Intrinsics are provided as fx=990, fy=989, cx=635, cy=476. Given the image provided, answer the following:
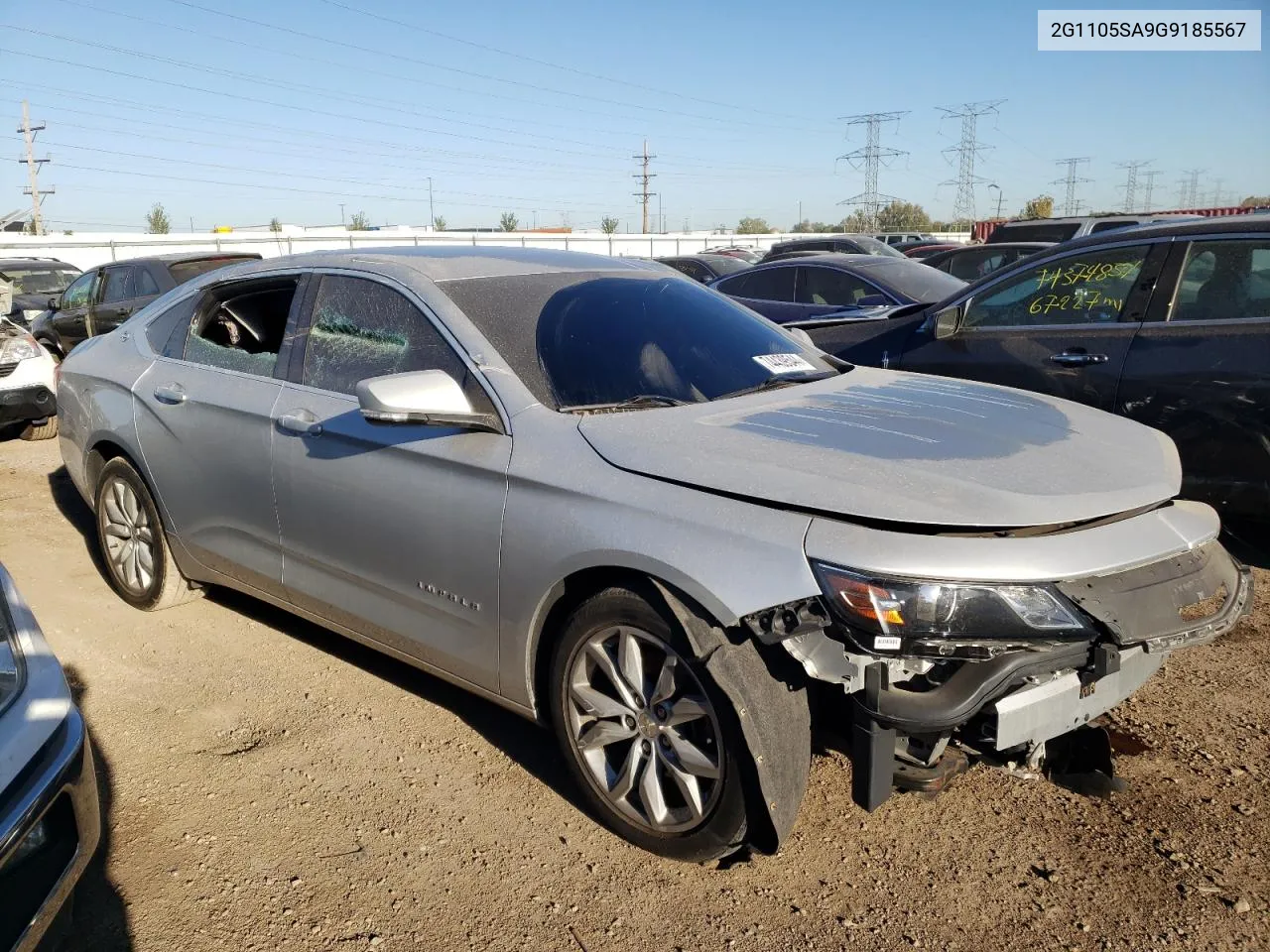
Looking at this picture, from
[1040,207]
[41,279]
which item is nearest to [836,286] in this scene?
[41,279]

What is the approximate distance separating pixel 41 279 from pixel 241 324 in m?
15.8

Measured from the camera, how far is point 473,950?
247 cm

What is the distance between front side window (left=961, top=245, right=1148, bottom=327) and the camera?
5.11m

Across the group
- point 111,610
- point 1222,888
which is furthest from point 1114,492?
point 111,610

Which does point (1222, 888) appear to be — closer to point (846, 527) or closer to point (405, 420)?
point (846, 527)

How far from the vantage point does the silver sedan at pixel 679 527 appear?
2322 mm

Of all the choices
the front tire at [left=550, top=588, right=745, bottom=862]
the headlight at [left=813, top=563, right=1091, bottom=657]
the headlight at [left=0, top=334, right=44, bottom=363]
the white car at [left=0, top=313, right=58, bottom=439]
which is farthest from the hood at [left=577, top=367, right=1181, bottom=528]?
the headlight at [left=0, top=334, right=44, bottom=363]

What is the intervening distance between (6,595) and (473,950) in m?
1.48

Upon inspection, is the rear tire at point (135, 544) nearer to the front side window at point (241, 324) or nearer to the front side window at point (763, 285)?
the front side window at point (241, 324)

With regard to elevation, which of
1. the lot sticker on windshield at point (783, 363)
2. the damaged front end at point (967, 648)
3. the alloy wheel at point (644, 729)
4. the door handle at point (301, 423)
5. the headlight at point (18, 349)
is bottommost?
the alloy wheel at point (644, 729)

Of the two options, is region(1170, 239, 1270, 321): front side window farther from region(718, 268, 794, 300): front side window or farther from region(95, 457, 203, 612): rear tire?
region(95, 457, 203, 612): rear tire

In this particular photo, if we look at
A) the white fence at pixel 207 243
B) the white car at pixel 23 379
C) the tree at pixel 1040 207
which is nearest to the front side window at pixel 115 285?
the white car at pixel 23 379

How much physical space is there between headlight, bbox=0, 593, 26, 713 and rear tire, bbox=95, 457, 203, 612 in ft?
7.02

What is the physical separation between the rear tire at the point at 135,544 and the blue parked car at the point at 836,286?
197 inches
